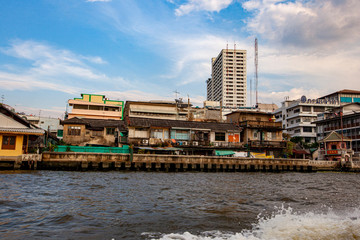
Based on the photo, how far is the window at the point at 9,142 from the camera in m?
27.6

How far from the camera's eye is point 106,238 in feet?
23.8

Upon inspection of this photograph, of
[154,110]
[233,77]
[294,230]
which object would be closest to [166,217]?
[294,230]

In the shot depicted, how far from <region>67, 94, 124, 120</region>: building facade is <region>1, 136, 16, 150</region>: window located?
32.6 metres

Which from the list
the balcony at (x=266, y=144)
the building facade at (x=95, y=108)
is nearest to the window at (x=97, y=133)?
the building facade at (x=95, y=108)

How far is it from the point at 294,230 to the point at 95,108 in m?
59.6

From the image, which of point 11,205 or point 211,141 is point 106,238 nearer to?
point 11,205

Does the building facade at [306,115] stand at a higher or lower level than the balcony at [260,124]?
higher

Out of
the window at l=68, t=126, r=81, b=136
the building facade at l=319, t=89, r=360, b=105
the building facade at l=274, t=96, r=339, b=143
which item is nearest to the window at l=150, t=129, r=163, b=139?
the window at l=68, t=126, r=81, b=136

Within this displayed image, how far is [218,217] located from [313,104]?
6972cm

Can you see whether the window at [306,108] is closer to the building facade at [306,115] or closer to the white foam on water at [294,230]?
the building facade at [306,115]

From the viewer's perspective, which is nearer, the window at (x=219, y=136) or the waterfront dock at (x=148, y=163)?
the waterfront dock at (x=148, y=163)

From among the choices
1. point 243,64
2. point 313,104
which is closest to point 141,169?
point 313,104

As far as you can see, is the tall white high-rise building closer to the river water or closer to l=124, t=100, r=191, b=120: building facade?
l=124, t=100, r=191, b=120: building facade

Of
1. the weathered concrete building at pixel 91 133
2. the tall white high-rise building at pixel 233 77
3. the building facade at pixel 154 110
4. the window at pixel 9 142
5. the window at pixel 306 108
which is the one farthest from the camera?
the tall white high-rise building at pixel 233 77
